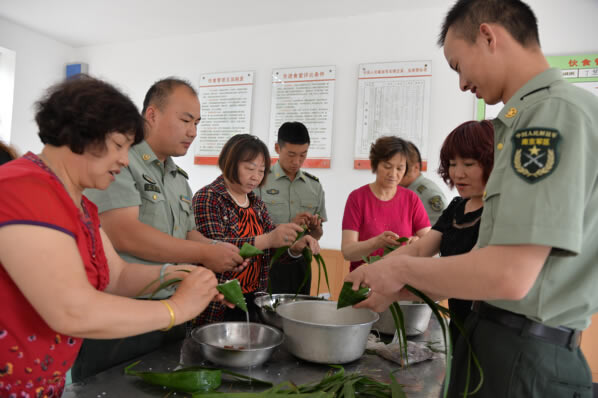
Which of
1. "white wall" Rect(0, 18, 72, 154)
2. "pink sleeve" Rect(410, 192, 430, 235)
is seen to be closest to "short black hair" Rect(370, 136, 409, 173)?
"pink sleeve" Rect(410, 192, 430, 235)

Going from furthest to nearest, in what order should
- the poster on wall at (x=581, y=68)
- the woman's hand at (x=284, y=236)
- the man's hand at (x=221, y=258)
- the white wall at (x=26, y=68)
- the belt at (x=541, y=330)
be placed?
the white wall at (x=26, y=68) → the poster on wall at (x=581, y=68) → the woman's hand at (x=284, y=236) → the man's hand at (x=221, y=258) → the belt at (x=541, y=330)

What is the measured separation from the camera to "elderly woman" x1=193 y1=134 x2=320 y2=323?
87.7 inches

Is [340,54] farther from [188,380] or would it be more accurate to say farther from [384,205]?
[188,380]

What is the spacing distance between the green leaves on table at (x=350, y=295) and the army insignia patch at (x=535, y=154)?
60 cm

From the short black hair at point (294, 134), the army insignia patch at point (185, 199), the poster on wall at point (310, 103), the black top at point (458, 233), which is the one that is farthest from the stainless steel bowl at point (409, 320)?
the poster on wall at point (310, 103)

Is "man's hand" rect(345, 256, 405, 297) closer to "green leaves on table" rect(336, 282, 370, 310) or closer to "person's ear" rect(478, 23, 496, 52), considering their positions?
"green leaves on table" rect(336, 282, 370, 310)

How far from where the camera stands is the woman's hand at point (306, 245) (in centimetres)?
231

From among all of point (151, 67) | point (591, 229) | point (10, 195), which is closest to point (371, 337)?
point (591, 229)

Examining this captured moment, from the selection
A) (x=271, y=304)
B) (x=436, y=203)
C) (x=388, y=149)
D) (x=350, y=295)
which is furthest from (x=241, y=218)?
(x=436, y=203)

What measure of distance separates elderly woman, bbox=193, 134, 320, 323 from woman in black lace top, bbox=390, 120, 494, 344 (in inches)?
31.2

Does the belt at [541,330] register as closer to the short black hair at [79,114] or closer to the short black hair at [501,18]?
the short black hair at [501,18]

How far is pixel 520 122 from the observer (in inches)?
39.2

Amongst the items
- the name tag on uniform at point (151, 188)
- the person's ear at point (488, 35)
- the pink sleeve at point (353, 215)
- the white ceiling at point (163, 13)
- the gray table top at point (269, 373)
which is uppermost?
the white ceiling at point (163, 13)

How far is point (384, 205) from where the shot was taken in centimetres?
297
